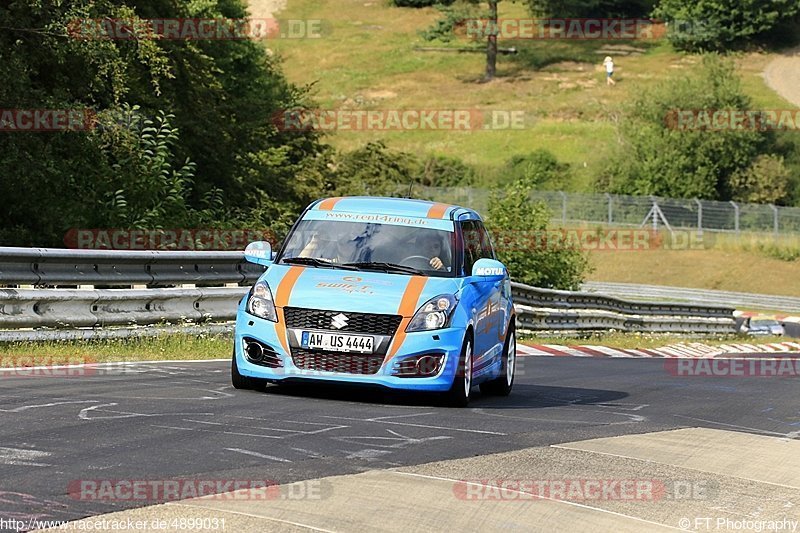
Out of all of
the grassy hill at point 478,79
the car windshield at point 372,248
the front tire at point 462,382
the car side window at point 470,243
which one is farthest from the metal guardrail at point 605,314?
the grassy hill at point 478,79

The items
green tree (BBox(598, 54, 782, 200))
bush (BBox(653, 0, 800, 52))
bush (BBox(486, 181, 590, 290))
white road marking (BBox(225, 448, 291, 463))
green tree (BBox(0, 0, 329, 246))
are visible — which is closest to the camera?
white road marking (BBox(225, 448, 291, 463))

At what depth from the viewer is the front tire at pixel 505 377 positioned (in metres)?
13.3

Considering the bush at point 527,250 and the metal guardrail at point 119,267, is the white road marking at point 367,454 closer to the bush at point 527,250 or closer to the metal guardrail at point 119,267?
the metal guardrail at point 119,267

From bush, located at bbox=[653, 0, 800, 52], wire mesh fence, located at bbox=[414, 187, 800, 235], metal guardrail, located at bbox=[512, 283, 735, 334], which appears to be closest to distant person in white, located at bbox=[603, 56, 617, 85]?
bush, located at bbox=[653, 0, 800, 52]

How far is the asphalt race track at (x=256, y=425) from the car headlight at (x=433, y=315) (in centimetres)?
66

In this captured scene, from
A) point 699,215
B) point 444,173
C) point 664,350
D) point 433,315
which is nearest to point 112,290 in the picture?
point 433,315

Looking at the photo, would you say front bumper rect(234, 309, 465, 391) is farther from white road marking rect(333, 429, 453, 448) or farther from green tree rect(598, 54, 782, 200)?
green tree rect(598, 54, 782, 200)

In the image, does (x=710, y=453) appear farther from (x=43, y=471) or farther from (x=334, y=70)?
(x=334, y=70)

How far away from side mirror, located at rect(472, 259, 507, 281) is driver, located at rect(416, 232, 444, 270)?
0.31 metres

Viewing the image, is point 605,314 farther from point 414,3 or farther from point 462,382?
point 414,3

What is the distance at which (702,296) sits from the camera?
198 feet

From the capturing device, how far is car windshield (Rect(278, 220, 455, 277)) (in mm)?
11922

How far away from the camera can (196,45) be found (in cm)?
3253

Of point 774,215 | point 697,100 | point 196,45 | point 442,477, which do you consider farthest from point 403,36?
point 442,477
